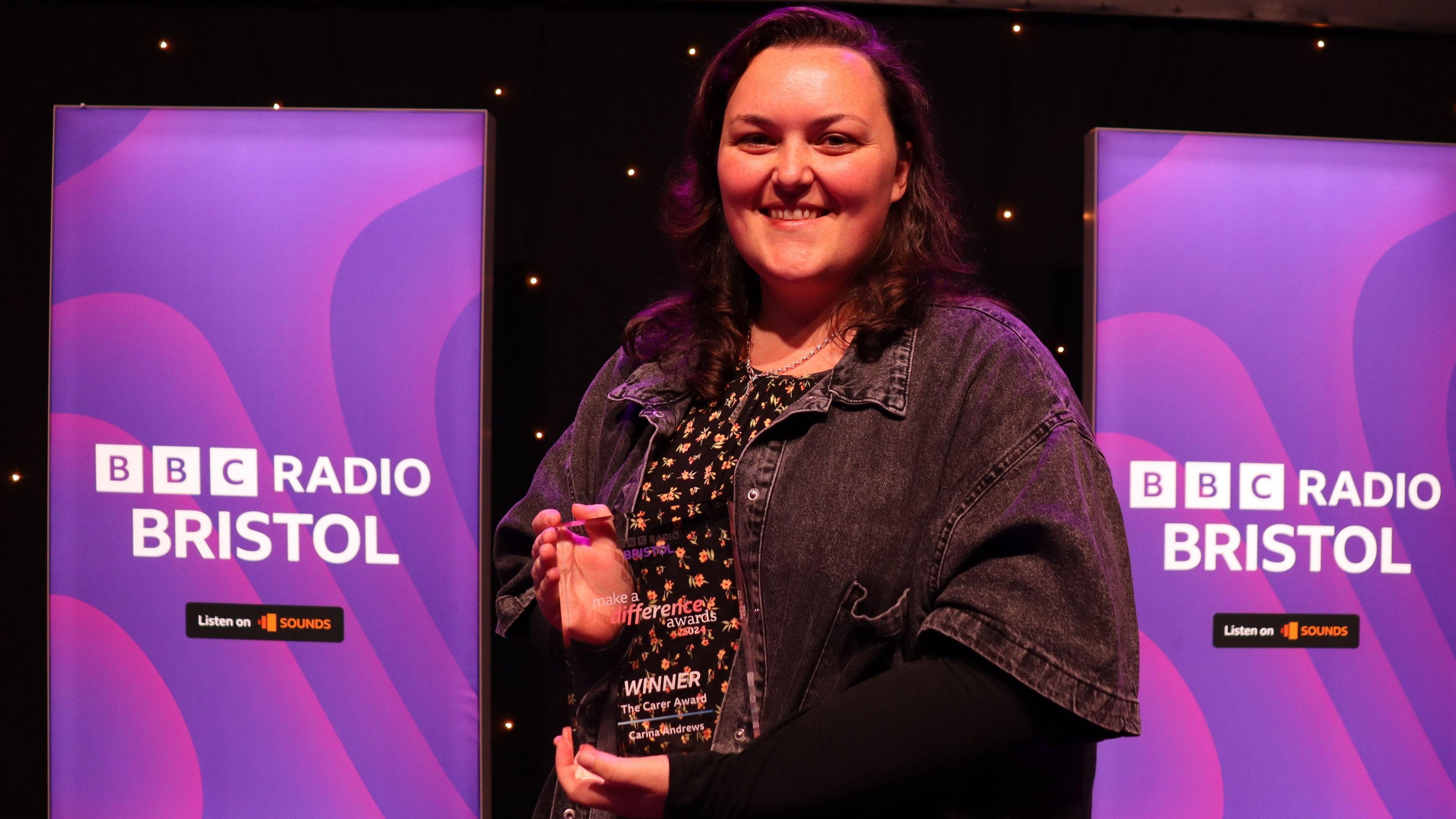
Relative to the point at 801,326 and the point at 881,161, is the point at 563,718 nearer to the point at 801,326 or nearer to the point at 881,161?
the point at 801,326

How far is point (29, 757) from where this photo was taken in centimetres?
264

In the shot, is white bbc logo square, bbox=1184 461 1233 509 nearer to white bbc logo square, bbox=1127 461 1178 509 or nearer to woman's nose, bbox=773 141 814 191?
white bbc logo square, bbox=1127 461 1178 509

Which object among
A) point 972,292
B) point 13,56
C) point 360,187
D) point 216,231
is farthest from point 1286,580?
point 13,56

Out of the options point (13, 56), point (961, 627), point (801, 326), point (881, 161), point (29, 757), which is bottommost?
point (29, 757)

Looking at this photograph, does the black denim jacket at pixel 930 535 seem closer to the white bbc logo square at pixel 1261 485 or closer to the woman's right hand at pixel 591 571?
the woman's right hand at pixel 591 571

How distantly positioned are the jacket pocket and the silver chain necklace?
0.24m

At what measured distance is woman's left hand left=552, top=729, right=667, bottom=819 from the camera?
87 cm

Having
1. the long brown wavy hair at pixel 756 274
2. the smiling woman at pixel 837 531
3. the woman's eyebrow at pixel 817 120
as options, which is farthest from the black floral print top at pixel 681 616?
the woman's eyebrow at pixel 817 120

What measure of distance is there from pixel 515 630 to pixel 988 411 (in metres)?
0.65

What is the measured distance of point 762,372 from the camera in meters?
1.13

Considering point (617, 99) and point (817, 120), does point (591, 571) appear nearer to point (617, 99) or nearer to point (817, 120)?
Answer: point (817, 120)

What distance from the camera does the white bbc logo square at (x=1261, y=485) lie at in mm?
2205

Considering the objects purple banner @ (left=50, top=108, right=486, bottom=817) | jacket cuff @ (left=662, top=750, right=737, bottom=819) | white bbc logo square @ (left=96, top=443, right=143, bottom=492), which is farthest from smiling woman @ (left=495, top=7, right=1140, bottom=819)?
white bbc logo square @ (left=96, top=443, right=143, bottom=492)

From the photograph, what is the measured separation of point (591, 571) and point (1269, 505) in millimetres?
1838
